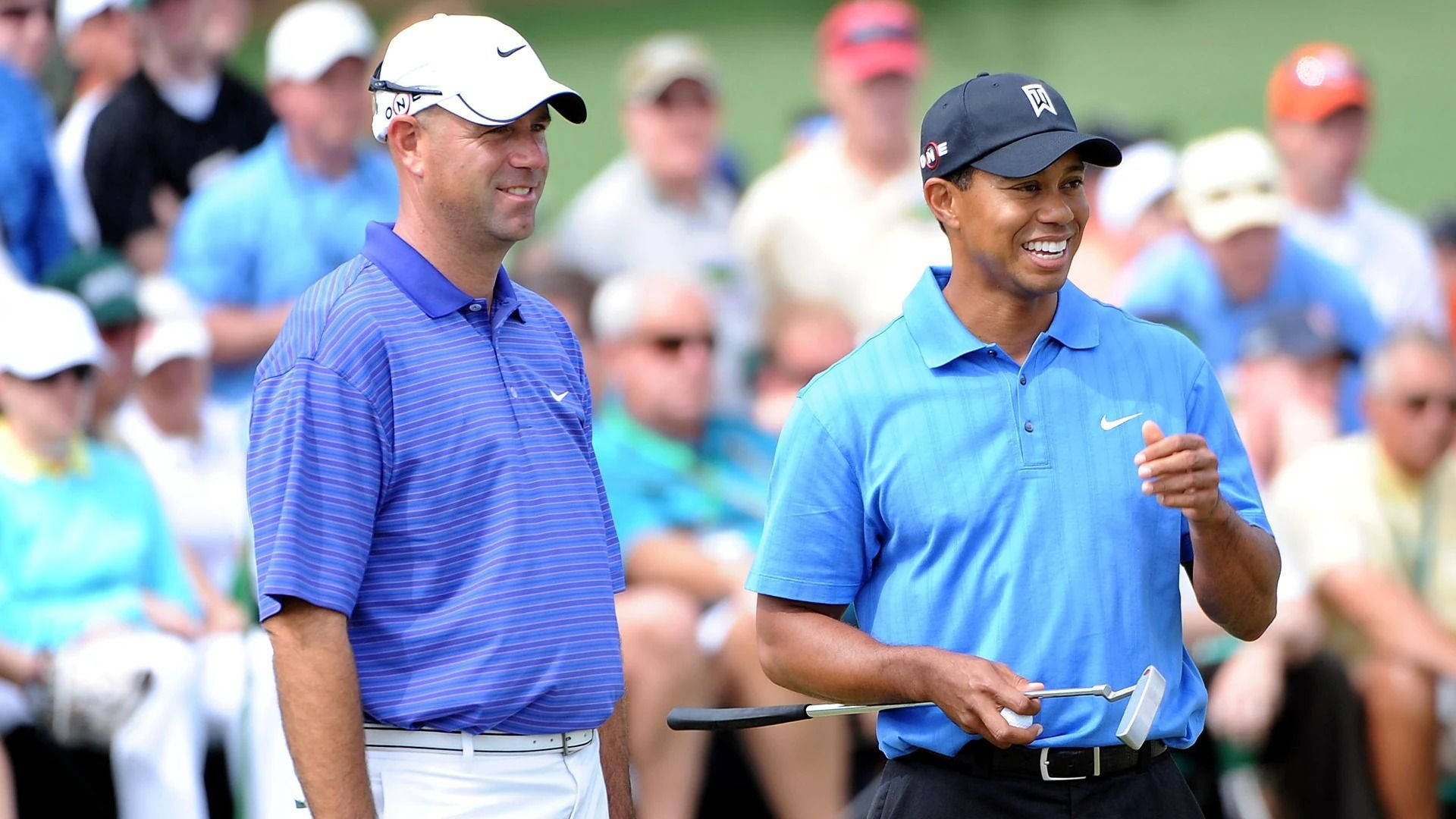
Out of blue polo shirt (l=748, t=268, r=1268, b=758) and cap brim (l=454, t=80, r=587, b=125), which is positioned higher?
cap brim (l=454, t=80, r=587, b=125)

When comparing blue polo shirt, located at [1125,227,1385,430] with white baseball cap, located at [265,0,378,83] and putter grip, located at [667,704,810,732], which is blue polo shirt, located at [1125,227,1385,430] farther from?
putter grip, located at [667,704,810,732]

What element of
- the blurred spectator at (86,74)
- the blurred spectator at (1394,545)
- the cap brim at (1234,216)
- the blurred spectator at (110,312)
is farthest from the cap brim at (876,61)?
the blurred spectator at (110,312)

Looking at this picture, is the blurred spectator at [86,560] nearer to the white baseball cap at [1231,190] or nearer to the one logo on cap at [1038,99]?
the one logo on cap at [1038,99]

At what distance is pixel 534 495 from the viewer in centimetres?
310

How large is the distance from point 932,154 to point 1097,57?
28.4 ft

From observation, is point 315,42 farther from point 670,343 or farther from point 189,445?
point 670,343

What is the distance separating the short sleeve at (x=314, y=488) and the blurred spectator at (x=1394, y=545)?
4.12m

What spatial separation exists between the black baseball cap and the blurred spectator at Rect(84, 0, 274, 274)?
4474 millimetres

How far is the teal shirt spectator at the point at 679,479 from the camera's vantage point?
604cm

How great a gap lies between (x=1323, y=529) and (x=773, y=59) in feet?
22.8

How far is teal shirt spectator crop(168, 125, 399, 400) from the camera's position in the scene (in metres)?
6.56

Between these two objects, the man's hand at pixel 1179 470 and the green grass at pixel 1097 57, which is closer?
the man's hand at pixel 1179 470

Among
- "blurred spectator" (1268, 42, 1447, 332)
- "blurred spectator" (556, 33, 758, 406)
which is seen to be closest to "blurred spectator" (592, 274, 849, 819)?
"blurred spectator" (556, 33, 758, 406)

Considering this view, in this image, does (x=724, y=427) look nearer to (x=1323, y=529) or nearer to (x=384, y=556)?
(x=1323, y=529)
